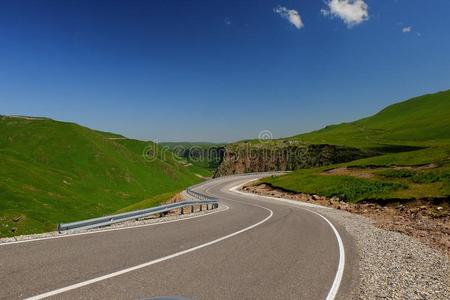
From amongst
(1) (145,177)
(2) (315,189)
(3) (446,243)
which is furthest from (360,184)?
(1) (145,177)

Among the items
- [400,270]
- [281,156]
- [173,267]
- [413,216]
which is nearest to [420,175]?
[413,216]

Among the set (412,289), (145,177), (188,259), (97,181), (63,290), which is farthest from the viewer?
(145,177)

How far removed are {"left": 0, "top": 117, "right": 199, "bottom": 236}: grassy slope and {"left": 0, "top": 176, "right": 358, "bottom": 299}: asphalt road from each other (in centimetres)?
3924

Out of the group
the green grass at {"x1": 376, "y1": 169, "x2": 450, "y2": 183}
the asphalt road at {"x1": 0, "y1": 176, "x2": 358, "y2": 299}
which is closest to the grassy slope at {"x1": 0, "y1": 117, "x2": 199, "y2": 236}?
the asphalt road at {"x1": 0, "y1": 176, "x2": 358, "y2": 299}

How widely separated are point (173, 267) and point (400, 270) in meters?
7.04

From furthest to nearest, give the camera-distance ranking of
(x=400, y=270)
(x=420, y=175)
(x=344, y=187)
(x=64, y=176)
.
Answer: (x=64, y=176) → (x=344, y=187) → (x=420, y=175) → (x=400, y=270)

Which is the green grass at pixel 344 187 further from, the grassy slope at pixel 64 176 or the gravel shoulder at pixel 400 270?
the grassy slope at pixel 64 176

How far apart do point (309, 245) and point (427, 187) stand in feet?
80.8

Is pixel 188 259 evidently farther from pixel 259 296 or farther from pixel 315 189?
pixel 315 189

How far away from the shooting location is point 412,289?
29.4 ft

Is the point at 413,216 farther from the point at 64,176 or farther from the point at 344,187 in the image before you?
the point at 64,176

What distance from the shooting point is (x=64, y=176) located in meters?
97.5

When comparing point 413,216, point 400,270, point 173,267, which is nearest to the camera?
point 173,267

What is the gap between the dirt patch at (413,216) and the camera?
18802 millimetres
